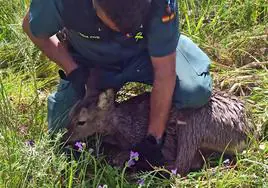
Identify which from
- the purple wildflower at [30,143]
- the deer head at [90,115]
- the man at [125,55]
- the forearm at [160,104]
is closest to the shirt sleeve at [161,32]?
the man at [125,55]

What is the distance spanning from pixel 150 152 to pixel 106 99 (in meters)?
0.44

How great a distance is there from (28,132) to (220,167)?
1214 mm

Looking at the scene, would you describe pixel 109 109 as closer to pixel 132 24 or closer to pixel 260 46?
pixel 132 24

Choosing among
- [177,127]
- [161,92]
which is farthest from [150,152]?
[161,92]

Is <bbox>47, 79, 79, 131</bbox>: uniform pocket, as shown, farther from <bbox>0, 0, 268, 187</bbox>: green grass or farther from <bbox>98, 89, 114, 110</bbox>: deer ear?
<bbox>98, 89, 114, 110</bbox>: deer ear

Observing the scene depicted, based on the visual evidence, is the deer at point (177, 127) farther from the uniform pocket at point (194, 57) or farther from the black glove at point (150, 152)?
the uniform pocket at point (194, 57)

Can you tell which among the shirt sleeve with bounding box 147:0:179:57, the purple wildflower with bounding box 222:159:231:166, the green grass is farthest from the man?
the purple wildflower with bounding box 222:159:231:166

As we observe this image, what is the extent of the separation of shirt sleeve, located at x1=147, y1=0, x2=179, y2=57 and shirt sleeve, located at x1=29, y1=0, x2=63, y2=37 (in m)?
0.58

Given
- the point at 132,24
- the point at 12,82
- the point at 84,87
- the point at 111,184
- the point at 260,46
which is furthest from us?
the point at 260,46

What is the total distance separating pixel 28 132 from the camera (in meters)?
4.11

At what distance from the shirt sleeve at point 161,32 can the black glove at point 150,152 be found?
59 cm

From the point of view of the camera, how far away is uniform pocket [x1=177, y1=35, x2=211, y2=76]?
441cm

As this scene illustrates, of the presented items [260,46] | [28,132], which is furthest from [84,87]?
[260,46]

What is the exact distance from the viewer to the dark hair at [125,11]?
3.46 metres
